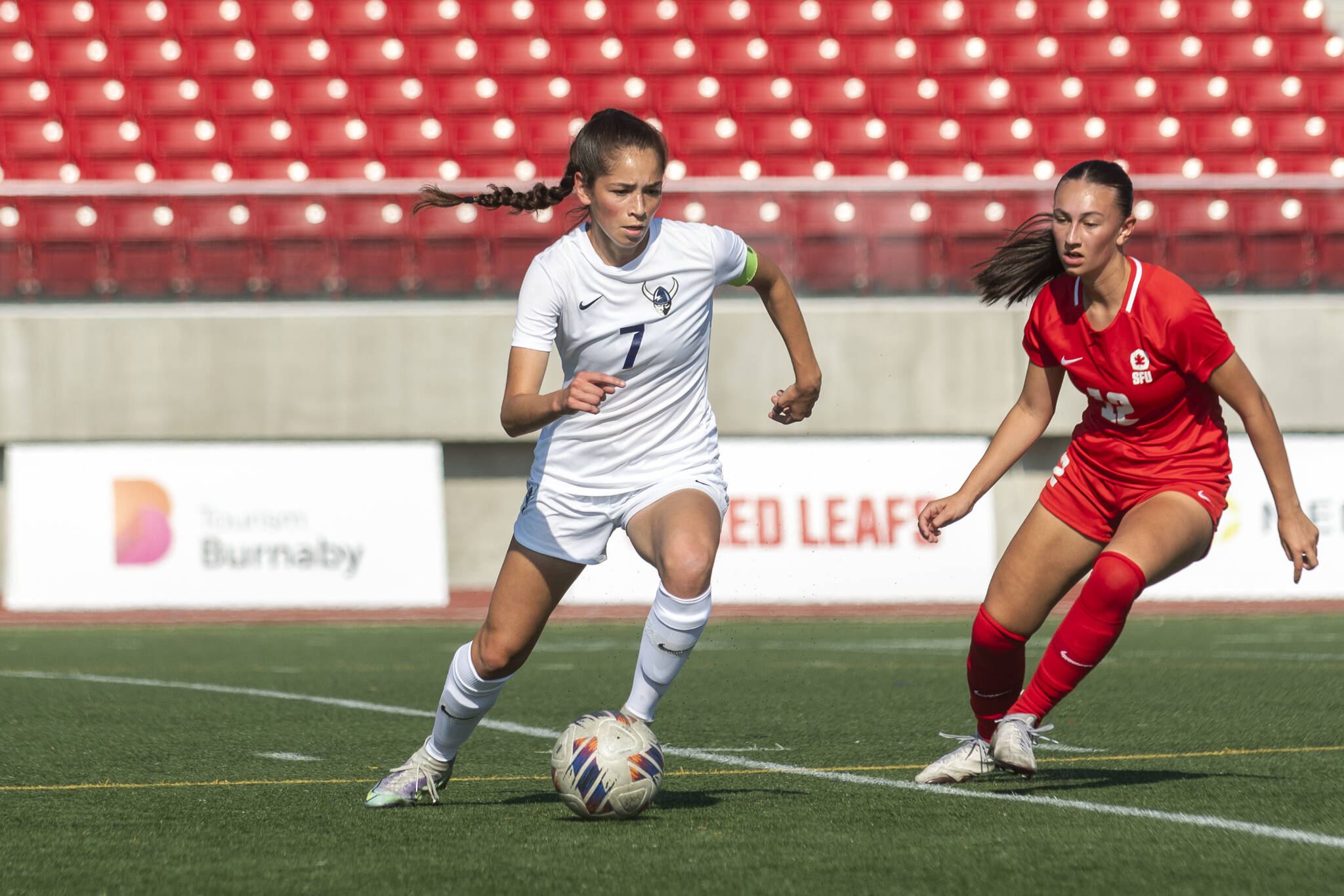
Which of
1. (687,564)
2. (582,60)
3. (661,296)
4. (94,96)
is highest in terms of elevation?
(582,60)

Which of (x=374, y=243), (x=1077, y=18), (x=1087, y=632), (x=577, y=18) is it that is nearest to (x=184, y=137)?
(x=374, y=243)

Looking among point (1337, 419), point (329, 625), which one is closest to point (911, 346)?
point (1337, 419)

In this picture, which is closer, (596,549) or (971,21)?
(596,549)

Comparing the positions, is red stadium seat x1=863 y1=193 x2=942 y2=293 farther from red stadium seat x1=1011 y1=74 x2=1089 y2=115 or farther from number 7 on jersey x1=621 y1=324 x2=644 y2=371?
number 7 on jersey x1=621 y1=324 x2=644 y2=371

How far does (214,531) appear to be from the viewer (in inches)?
550

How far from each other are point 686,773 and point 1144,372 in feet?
6.31

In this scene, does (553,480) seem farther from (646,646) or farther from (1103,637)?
(1103,637)

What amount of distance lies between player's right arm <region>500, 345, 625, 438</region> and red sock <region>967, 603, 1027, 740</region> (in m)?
1.44

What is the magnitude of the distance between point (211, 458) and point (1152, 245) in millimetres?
7697

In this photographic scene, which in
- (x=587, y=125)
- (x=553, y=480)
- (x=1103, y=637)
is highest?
(x=587, y=125)

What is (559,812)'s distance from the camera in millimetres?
4703

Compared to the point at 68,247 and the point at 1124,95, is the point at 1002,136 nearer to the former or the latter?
the point at 1124,95

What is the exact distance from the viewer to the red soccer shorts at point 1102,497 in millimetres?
4797

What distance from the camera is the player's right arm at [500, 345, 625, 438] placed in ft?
13.2
